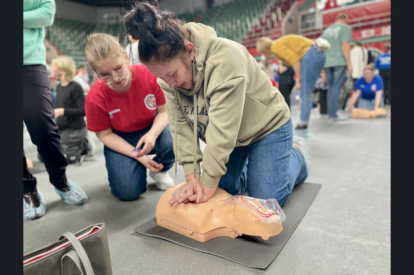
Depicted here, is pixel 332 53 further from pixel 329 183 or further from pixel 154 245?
pixel 154 245

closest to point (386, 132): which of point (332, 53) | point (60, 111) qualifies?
point (332, 53)

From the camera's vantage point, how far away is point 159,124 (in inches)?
60.1

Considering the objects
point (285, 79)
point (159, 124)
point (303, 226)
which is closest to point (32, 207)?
point (159, 124)

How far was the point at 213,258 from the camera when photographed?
970 millimetres

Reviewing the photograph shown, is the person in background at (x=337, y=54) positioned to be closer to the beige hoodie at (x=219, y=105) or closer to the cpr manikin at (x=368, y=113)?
the cpr manikin at (x=368, y=113)

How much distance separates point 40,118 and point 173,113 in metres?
0.59

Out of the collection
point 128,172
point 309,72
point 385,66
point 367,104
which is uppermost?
point 385,66

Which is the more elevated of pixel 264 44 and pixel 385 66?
pixel 385 66

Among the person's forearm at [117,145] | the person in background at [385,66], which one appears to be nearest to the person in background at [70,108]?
the person's forearm at [117,145]

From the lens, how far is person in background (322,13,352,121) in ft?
12.0

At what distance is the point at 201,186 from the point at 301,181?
77cm

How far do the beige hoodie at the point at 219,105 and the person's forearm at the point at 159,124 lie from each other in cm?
28

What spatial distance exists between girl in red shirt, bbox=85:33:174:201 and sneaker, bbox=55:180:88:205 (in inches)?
6.6

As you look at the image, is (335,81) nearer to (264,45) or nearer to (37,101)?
(264,45)
